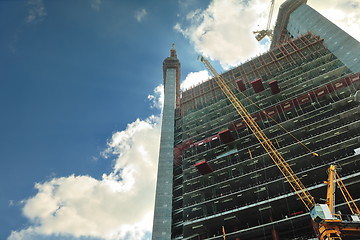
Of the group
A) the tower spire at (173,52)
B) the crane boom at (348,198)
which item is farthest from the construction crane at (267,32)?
the crane boom at (348,198)

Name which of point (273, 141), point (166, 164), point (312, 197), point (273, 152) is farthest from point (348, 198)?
point (166, 164)

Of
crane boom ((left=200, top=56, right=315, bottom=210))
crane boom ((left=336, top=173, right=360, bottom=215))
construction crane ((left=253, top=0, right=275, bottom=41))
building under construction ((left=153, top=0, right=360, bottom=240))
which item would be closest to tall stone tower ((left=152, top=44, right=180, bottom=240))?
building under construction ((left=153, top=0, right=360, bottom=240))

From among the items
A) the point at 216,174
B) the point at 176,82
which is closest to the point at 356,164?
the point at 216,174

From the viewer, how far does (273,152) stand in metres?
47.4

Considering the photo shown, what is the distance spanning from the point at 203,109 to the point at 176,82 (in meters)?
30.8

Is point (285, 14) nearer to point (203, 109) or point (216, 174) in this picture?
point (203, 109)

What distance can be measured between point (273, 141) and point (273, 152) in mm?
4633

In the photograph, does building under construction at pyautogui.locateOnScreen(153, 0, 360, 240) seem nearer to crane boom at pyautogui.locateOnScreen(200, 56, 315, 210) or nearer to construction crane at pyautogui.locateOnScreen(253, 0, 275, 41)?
crane boom at pyautogui.locateOnScreen(200, 56, 315, 210)

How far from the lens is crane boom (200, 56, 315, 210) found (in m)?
39.2

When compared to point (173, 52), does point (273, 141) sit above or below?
below

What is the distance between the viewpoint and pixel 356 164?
39.4m

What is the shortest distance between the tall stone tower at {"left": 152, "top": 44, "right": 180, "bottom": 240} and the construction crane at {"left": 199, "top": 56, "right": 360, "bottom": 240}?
18.7 metres

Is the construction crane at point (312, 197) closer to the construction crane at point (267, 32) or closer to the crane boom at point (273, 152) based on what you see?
the crane boom at point (273, 152)

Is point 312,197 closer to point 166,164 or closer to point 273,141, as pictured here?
point 273,141
